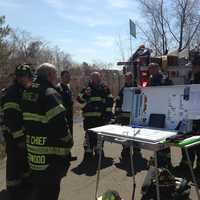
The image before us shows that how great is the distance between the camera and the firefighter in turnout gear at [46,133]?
437 centimetres

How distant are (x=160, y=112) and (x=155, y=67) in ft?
8.39

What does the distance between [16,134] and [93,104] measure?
3558 millimetres

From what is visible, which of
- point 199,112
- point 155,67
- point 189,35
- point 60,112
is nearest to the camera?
point 60,112

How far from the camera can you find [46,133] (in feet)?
14.5

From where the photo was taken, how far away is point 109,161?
8773 mm

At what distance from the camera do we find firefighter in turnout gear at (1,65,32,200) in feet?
18.2

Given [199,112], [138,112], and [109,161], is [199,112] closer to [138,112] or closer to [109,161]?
[138,112]

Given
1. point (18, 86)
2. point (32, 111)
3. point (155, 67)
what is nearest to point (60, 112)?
point (32, 111)

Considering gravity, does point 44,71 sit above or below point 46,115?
above

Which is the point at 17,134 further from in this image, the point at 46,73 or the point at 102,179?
the point at 102,179

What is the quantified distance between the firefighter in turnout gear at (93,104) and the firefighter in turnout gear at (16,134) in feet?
10.5

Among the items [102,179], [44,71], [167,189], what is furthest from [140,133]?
[102,179]

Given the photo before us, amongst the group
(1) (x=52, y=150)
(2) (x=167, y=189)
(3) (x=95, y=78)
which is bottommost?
(2) (x=167, y=189)

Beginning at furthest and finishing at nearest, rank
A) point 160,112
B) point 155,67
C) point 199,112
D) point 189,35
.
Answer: point 189,35 → point 155,67 → point 160,112 → point 199,112
